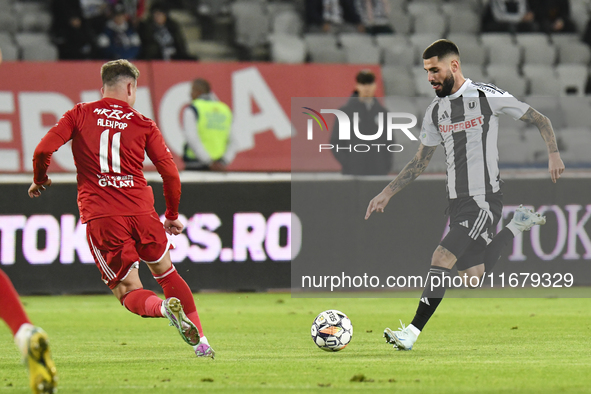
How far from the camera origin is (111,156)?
5.92 m

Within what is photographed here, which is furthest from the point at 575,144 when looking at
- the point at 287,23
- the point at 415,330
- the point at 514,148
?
the point at 415,330

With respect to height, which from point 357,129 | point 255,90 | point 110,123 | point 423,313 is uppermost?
point 110,123

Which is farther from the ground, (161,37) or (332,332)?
(161,37)

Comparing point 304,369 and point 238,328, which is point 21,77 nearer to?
point 238,328

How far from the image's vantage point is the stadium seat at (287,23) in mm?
16109

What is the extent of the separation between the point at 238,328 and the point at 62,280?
3.15m

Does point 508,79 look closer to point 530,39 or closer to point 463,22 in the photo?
point 530,39

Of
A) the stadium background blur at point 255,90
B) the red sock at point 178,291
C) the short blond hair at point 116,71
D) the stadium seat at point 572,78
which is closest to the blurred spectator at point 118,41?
the stadium background blur at point 255,90

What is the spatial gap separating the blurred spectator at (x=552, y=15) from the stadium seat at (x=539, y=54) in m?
0.59

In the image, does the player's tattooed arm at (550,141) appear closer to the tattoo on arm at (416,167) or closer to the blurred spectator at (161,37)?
the tattoo on arm at (416,167)

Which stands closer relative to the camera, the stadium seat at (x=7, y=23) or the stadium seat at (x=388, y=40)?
the stadium seat at (x=7, y=23)

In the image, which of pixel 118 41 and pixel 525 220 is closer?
pixel 525 220

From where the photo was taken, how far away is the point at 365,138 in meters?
9.38

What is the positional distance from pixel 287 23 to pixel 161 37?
2.54 metres
